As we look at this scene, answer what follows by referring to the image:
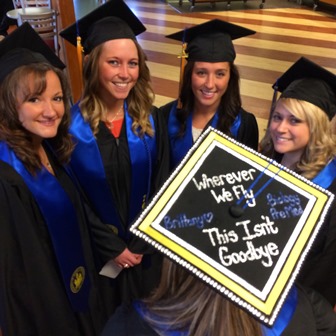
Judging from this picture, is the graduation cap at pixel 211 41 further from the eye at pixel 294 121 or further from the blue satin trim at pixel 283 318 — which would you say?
the blue satin trim at pixel 283 318

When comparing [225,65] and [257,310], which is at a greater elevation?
[225,65]

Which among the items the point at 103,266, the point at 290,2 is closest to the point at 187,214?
the point at 103,266

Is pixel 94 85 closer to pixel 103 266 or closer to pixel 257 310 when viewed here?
pixel 103 266

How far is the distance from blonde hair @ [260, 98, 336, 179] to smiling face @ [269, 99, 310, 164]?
0.08ft

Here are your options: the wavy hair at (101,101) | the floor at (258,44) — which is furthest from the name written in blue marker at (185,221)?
the floor at (258,44)

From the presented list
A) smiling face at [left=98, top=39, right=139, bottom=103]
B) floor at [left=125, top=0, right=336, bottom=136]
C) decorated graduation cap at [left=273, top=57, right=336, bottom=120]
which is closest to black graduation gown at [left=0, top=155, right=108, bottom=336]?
smiling face at [left=98, top=39, right=139, bottom=103]

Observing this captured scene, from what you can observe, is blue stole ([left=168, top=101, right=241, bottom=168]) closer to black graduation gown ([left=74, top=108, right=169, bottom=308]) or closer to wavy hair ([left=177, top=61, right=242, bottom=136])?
wavy hair ([left=177, top=61, right=242, bottom=136])

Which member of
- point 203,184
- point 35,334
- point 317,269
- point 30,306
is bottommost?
point 35,334

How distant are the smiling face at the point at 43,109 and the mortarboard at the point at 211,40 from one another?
95 centimetres

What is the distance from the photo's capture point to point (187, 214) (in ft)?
3.10

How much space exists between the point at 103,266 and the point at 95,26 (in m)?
1.45

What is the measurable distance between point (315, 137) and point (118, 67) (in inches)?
43.6

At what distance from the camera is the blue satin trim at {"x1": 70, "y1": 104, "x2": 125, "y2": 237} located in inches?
68.6

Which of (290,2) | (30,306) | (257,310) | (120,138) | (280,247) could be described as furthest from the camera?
(290,2)
